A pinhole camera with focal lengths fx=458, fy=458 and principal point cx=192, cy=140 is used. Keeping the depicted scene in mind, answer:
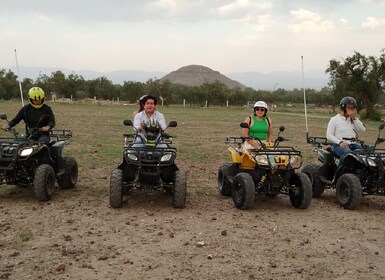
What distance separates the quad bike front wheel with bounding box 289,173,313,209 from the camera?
7.15m

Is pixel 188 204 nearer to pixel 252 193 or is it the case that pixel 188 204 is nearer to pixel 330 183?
→ pixel 252 193

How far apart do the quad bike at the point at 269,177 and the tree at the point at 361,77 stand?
117 feet

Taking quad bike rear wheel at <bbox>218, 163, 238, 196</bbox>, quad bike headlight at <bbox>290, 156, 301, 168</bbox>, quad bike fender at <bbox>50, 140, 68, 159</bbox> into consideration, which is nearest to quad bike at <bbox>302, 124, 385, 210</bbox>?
quad bike headlight at <bbox>290, 156, 301, 168</bbox>

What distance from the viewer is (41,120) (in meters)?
7.99

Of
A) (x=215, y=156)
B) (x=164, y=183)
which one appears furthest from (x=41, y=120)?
(x=215, y=156)

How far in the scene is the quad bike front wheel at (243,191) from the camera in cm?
696

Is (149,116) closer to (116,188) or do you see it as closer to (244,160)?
(116,188)

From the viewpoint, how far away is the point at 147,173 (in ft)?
22.8

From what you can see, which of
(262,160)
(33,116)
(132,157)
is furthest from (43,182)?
(262,160)

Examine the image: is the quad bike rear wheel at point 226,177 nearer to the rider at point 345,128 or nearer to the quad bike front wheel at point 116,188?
the rider at point 345,128

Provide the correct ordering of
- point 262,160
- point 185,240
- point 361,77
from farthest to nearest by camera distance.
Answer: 1. point 361,77
2. point 262,160
3. point 185,240

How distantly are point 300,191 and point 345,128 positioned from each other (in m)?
1.58

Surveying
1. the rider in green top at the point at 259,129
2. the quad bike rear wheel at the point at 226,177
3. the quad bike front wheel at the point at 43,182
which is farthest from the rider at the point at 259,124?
the quad bike front wheel at the point at 43,182

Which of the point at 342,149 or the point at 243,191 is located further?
the point at 342,149
